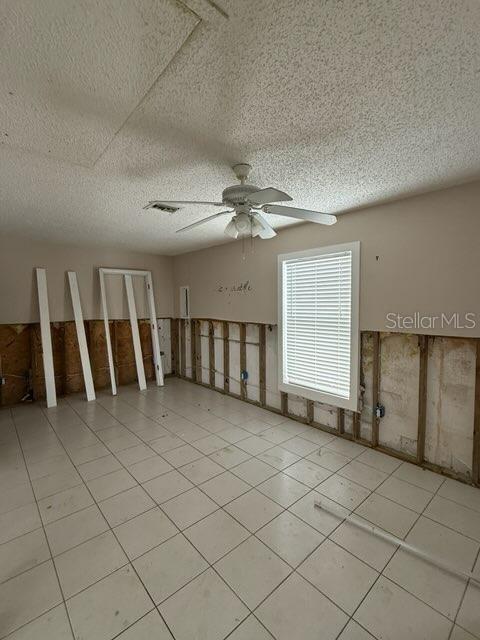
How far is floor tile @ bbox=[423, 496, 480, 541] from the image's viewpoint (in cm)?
199

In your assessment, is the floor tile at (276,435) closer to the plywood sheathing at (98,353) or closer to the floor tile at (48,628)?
the floor tile at (48,628)

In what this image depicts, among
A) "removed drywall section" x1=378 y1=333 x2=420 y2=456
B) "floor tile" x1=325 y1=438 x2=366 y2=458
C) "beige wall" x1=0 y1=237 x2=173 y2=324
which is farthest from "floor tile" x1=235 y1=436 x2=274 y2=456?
"beige wall" x1=0 y1=237 x2=173 y2=324

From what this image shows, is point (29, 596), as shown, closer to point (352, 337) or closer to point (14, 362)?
point (352, 337)

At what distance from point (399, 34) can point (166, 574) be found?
276 centimetres

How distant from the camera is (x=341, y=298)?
320 centimetres

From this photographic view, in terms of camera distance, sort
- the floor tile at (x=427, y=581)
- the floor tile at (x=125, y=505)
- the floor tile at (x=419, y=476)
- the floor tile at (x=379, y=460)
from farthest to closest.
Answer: the floor tile at (x=379, y=460), the floor tile at (x=419, y=476), the floor tile at (x=125, y=505), the floor tile at (x=427, y=581)

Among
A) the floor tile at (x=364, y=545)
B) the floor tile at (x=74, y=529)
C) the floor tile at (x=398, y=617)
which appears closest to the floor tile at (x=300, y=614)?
the floor tile at (x=398, y=617)

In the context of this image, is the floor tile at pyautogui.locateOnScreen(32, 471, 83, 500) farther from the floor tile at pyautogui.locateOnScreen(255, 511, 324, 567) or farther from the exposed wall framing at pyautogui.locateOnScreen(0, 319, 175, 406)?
the exposed wall framing at pyautogui.locateOnScreen(0, 319, 175, 406)

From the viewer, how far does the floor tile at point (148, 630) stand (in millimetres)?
1343

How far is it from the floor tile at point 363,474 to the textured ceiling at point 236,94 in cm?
255

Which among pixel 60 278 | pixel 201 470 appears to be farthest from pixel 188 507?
pixel 60 278

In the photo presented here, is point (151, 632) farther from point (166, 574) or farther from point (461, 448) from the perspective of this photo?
point (461, 448)

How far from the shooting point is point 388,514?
2.13 metres

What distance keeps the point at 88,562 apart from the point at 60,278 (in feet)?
14.1
